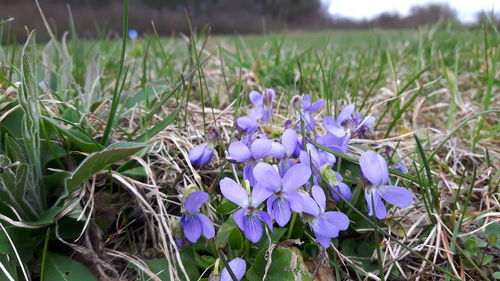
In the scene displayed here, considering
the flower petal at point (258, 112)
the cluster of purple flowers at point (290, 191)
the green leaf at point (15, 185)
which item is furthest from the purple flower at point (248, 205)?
the green leaf at point (15, 185)

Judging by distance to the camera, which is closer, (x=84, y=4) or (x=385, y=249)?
(x=385, y=249)

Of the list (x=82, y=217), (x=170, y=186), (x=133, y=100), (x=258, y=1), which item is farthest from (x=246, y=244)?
(x=258, y=1)

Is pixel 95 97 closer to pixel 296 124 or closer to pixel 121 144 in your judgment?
pixel 121 144

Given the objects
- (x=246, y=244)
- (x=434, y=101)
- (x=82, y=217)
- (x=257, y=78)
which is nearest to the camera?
(x=246, y=244)

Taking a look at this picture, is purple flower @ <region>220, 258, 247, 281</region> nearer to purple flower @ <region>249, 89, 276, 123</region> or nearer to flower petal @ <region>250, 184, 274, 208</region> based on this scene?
flower petal @ <region>250, 184, 274, 208</region>

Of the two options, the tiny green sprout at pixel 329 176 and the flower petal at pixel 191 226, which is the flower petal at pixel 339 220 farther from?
the flower petal at pixel 191 226

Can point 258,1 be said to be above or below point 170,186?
below

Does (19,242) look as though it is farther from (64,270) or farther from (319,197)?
(319,197)
